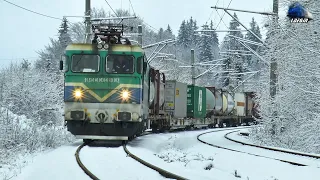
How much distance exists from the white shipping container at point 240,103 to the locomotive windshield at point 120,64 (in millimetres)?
28199

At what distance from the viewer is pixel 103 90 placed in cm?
1470

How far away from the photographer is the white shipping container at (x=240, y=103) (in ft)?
139

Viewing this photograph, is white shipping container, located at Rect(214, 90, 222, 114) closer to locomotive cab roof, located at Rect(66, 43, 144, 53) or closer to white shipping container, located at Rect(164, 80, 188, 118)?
white shipping container, located at Rect(164, 80, 188, 118)

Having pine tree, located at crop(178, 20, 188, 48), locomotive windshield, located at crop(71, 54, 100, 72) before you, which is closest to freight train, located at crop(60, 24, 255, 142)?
locomotive windshield, located at crop(71, 54, 100, 72)

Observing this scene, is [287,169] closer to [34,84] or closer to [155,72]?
[155,72]

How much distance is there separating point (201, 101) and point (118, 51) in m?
17.4

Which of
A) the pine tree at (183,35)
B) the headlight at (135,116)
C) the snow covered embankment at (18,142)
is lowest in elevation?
the snow covered embankment at (18,142)

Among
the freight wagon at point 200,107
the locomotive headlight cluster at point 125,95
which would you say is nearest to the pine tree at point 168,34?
the freight wagon at point 200,107

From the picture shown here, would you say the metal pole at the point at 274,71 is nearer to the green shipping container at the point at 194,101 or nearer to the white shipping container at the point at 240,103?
the green shipping container at the point at 194,101

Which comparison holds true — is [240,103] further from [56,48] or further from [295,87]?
[56,48]

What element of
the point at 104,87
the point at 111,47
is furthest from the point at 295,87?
the point at 104,87

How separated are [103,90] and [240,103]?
30.1 metres

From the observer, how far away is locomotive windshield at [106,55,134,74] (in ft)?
49.3

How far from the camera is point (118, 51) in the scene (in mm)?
15188
